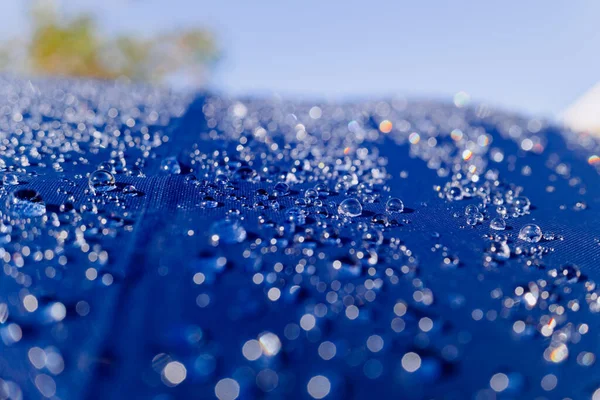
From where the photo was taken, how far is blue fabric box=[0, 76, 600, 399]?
54 centimetres

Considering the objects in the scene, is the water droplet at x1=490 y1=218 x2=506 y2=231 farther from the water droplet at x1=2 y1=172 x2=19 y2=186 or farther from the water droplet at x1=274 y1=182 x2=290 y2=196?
the water droplet at x1=2 y1=172 x2=19 y2=186

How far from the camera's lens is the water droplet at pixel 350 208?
3.01ft

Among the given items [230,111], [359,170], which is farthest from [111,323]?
[230,111]

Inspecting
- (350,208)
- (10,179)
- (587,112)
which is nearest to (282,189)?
(350,208)

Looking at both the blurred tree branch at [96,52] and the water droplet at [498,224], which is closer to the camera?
the water droplet at [498,224]

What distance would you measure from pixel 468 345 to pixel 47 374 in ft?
1.60

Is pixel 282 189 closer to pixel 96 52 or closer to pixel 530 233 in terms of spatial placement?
pixel 530 233

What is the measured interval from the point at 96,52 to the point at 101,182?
11.6 metres

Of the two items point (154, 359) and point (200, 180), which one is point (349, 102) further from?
point (154, 359)

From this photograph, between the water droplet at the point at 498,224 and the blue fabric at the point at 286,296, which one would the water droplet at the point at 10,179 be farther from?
the water droplet at the point at 498,224

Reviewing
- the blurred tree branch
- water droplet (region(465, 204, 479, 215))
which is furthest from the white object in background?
the blurred tree branch

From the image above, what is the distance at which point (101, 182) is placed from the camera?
93 centimetres

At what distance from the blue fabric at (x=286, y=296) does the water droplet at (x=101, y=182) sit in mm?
18

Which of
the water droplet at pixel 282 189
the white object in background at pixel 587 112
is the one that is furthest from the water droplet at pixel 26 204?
the white object in background at pixel 587 112
